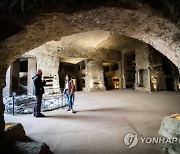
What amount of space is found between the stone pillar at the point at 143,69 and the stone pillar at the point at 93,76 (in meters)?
3.26

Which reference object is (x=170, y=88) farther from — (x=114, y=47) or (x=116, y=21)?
(x=116, y=21)

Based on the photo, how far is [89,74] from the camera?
14.3 m

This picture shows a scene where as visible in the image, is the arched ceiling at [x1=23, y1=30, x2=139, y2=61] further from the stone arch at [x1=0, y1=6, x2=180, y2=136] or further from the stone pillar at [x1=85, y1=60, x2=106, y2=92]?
the stone arch at [x1=0, y1=6, x2=180, y2=136]

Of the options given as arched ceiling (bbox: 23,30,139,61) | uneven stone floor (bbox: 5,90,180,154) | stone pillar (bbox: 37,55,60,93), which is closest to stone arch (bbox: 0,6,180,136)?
uneven stone floor (bbox: 5,90,180,154)

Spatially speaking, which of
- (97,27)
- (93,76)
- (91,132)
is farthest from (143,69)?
(97,27)

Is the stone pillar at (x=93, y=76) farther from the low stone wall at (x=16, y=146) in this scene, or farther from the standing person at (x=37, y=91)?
the low stone wall at (x=16, y=146)

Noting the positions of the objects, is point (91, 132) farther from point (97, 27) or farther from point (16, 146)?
point (97, 27)

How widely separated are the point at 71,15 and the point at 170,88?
1423 cm

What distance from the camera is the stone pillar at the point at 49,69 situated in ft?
40.2

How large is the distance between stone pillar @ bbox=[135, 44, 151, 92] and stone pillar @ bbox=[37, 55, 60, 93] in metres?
6.75

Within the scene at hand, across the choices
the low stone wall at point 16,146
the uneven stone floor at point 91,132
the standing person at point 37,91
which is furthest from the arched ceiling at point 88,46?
the low stone wall at point 16,146

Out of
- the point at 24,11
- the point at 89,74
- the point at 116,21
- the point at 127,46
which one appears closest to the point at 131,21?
the point at 116,21

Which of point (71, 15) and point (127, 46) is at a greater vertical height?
point (127, 46)

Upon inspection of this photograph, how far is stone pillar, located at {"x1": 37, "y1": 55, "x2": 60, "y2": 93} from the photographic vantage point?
12.2m
